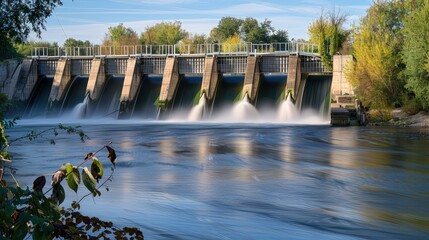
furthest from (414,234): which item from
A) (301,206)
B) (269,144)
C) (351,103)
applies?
(351,103)

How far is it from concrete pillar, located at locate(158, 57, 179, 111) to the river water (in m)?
15.2

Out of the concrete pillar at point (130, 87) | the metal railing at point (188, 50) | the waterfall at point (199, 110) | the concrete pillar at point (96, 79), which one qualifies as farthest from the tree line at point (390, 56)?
the concrete pillar at point (96, 79)

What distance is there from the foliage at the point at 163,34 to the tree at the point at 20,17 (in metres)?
70.1

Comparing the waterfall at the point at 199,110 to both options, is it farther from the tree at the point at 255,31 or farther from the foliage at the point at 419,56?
the tree at the point at 255,31

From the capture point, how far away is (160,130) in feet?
125

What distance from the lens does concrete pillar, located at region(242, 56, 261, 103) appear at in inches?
1841

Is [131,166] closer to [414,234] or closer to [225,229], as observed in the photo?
[225,229]

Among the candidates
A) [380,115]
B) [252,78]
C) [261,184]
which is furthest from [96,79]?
[261,184]

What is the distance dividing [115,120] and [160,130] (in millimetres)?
11640

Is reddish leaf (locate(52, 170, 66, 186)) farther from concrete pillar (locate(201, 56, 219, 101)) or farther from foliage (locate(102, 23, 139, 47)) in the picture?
foliage (locate(102, 23, 139, 47))

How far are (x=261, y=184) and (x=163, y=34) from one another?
8187 centimetres

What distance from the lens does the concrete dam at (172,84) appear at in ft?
153

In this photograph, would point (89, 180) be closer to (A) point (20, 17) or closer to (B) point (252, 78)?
(A) point (20, 17)

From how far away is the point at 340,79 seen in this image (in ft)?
147
